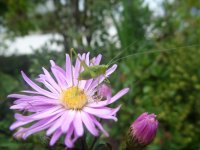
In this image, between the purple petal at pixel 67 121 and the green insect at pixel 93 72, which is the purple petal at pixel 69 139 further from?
the green insect at pixel 93 72

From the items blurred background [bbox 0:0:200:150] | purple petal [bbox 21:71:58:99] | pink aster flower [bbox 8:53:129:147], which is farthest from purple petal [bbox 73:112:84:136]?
blurred background [bbox 0:0:200:150]

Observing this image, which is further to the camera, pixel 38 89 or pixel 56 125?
pixel 38 89

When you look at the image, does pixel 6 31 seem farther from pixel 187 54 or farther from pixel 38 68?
pixel 38 68

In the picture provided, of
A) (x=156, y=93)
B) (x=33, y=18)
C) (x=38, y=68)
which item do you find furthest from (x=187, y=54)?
(x=38, y=68)

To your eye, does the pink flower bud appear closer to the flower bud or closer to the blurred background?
the flower bud

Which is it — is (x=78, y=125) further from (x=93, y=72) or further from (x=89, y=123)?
(x=93, y=72)

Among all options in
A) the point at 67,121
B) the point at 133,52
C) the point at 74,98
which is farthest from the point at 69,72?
the point at 133,52

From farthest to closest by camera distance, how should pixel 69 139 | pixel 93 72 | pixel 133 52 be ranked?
pixel 133 52
pixel 93 72
pixel 69 139
